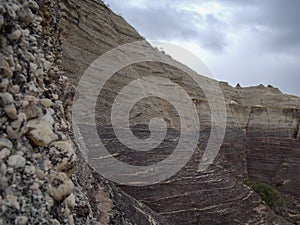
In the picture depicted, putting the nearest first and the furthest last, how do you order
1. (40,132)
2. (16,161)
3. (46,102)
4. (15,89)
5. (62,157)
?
1. (16,161)
2. (15,89)
3. (40,132)
4. (62,157)
5. (46,102)

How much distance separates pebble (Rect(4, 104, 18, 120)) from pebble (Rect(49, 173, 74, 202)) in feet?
1.64

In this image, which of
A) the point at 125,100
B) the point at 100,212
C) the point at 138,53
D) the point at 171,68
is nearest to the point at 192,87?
the point at 171,68

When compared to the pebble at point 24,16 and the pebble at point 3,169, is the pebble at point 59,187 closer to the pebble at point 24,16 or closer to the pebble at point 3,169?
the pebble at point 3,169

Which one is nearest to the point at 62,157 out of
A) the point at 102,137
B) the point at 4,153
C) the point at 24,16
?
the point at 4,153

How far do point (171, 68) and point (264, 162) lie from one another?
1123 centimetres

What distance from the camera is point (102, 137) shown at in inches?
447

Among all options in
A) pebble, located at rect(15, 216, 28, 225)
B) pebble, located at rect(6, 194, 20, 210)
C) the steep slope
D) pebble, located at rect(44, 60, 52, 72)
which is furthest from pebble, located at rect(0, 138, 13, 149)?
pebble, located at rect(44, 60, 52, 72)

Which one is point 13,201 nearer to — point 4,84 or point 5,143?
point 5,143

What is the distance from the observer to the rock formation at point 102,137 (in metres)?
2.22

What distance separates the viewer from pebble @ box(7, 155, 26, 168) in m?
2.07

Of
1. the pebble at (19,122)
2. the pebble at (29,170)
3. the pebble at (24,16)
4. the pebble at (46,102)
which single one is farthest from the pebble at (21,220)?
the pebble at (24,16)

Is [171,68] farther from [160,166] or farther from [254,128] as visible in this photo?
[160,166]

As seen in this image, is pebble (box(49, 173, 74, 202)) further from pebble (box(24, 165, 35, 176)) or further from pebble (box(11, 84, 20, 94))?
pebble (box(11, 84, 20, 94))

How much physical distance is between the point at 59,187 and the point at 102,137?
29.3 feet
